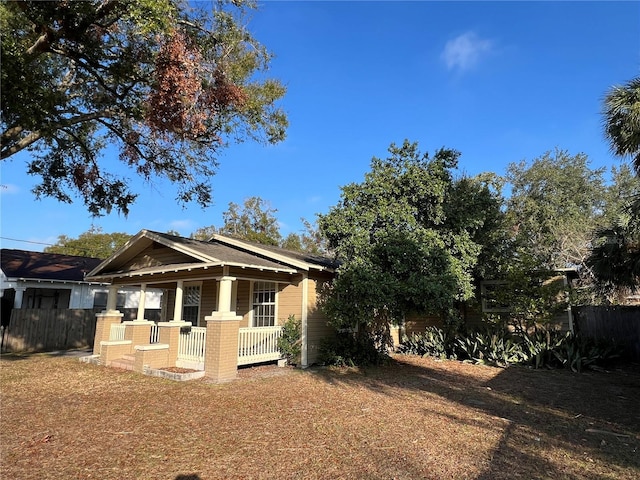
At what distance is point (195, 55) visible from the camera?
6.22 metres

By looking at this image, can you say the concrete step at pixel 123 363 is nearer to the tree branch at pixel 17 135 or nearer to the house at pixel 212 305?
the house at pixel 212 305

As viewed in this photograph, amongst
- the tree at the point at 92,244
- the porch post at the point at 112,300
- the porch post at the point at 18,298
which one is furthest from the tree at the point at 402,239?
the tree at the point at 92,244

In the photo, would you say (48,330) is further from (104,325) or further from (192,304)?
(192,304)

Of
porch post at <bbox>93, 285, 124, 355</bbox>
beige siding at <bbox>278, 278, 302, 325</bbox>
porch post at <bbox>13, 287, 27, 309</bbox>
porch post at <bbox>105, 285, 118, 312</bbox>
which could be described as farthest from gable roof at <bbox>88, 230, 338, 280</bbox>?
porch post at <bbox>13, 287, 27, 309</bbox>

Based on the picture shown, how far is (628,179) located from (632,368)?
2196 cm

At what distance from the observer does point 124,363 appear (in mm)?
11508

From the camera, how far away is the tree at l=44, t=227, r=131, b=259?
44875 millimetres

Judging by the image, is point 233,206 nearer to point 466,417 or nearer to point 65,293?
point 65,293

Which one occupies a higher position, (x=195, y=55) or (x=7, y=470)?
(x=195, y=55)

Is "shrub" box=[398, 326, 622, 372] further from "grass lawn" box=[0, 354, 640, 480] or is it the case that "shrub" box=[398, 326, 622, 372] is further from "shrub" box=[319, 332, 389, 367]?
"shrub" box=[319, 332, 389, 367]

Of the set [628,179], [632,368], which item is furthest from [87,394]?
[628,179]

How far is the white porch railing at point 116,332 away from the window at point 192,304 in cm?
212

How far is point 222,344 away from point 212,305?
436cm

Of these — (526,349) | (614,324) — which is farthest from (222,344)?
(614,324)
